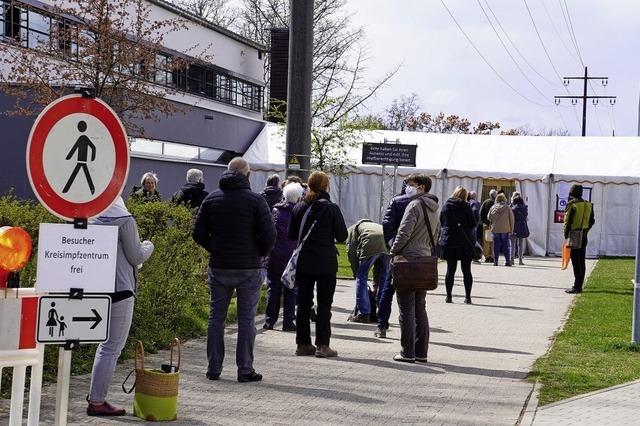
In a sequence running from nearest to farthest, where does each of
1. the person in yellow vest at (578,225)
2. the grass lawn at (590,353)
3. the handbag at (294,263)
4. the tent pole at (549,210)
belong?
the grass lawn at (590,353)
the handbag at (294,263)
the person in yellow vest at (578,225)
the tent pole at (549,210)

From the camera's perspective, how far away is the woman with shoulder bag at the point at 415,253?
11.3 meters

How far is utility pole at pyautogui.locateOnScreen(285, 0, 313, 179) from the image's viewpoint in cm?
1528

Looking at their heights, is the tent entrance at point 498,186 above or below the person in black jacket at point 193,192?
above

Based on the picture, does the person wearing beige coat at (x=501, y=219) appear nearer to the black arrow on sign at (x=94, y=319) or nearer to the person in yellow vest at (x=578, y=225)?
the person in yellow vest at (x=578, y=225)

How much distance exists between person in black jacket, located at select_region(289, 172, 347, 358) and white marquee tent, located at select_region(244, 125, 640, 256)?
23233 mm

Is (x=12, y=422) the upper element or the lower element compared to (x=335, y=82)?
lower

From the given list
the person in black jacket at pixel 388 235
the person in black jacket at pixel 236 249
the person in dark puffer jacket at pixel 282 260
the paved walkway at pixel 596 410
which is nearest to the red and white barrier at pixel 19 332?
the person in black jacket at pixel 236 249

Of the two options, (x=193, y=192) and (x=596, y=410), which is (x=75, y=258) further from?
(x=193, y=192)

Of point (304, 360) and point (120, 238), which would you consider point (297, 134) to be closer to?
point (304, 360)

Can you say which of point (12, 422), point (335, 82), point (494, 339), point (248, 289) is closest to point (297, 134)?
point (494, 339)

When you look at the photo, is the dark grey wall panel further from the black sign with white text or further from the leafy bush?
the leafy bush

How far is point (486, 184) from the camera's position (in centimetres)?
3503

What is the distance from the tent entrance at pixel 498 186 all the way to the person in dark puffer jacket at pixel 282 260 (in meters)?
21.8

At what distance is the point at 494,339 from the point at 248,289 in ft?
16.2
